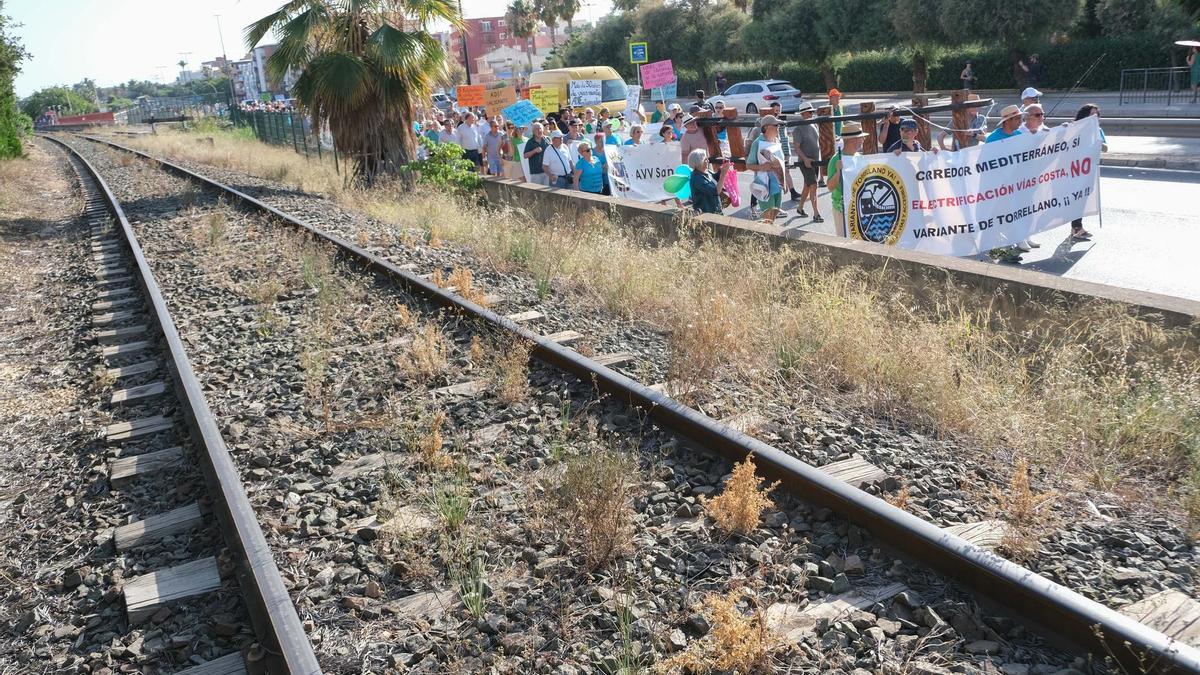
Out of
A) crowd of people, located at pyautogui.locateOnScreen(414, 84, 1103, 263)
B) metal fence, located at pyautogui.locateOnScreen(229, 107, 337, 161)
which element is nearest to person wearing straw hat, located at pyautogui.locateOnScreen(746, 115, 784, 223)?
crowd of people, located at pyautogui.locateOnScreen(414, 84, 1103, 263)

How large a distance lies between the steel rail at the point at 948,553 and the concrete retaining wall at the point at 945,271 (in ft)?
9.18

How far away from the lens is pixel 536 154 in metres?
15.8

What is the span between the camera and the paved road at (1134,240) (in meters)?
9.45

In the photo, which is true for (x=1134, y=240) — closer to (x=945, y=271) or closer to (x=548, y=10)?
(x=945, y=271)

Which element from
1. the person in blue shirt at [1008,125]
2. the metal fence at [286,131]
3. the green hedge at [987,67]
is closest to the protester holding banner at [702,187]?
the person in blue shirt at [1008,125]

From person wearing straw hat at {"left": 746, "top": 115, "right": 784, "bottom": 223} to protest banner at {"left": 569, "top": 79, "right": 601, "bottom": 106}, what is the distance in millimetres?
15987

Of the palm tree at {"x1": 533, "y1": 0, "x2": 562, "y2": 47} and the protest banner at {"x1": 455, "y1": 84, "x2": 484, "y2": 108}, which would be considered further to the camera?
the palm tree at {"x1": 533, "y1": 0, "x2": 562, "y2": 47}

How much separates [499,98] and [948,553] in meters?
31.2

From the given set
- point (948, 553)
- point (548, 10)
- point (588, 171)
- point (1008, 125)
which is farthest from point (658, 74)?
point (548, 10)

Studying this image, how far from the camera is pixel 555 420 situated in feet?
18.6

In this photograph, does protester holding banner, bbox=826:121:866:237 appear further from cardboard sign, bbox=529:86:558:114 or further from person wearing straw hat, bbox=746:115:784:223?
cardboard sign, bbox=529:86:558:114

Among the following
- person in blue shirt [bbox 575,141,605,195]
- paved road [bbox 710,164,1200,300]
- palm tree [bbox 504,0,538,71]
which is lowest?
paved road [bbox 710,164,1200,300]

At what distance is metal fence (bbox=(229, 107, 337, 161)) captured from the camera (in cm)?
3098

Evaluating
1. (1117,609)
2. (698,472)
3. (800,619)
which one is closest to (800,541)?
(800,619)
